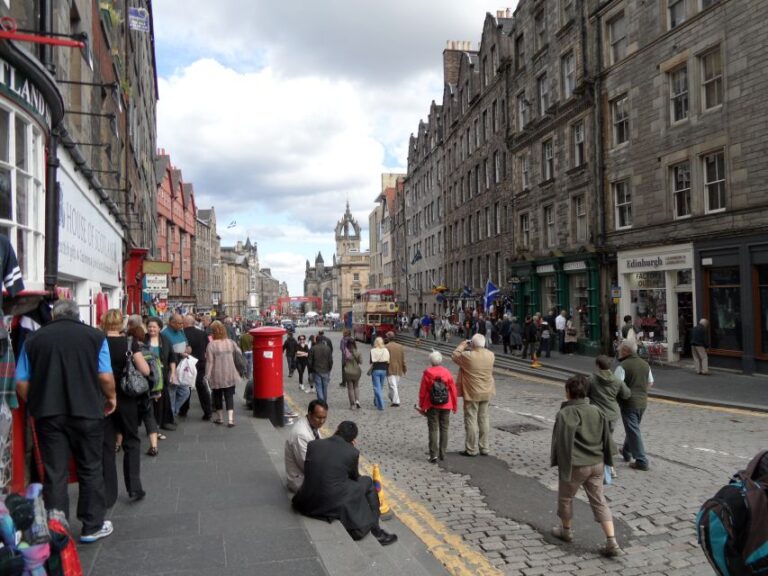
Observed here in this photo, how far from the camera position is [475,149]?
39.4m

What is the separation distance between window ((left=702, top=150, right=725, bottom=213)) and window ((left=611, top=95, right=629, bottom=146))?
4.17 meters

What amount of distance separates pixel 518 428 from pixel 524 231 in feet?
68.9

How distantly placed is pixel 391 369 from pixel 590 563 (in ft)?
29.3

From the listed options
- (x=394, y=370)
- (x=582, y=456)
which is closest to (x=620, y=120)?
(x=394, y=370)

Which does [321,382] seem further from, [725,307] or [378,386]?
[725,307]

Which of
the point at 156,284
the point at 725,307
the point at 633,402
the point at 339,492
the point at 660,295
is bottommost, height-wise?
the point at 339,492

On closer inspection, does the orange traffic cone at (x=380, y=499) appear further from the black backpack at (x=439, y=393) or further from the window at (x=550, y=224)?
the window at (x=550, y=224)

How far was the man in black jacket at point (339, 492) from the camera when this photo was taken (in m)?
5.27

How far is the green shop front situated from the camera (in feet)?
77.3

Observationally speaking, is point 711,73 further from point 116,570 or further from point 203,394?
point 116,570

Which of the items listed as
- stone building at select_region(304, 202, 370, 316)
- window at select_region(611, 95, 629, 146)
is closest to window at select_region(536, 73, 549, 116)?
window at select_region(611, 95, 629, 146)

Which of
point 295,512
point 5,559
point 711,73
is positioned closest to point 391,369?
point 295,512

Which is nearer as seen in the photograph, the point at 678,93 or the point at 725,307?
the point at 725,307

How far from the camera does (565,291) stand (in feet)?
86.0
